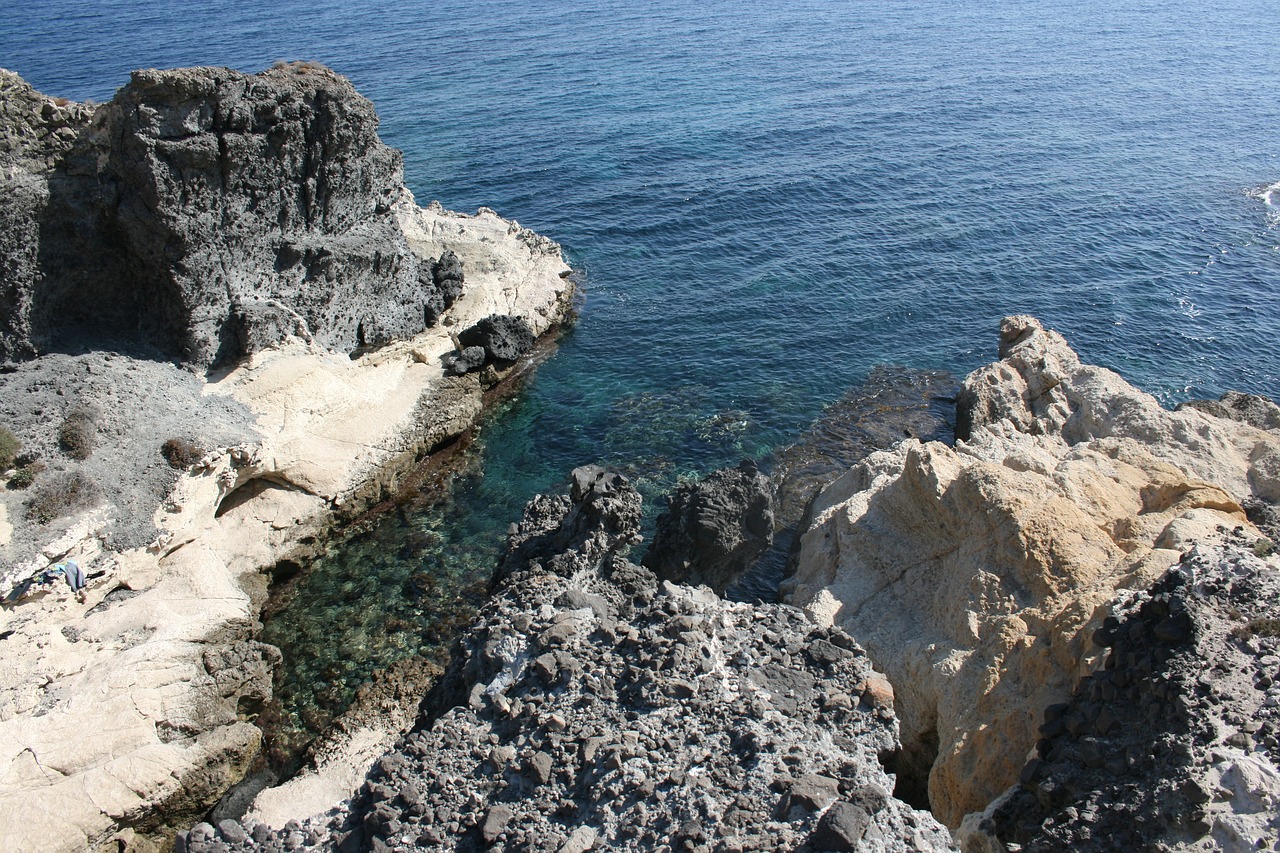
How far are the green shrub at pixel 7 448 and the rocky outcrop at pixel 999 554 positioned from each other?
26.4m

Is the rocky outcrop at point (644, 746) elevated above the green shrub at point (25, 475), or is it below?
below

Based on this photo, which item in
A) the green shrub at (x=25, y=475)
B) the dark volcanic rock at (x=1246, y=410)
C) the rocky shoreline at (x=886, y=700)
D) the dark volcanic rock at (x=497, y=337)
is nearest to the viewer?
the rocky shoreline at (x=886, y=700)

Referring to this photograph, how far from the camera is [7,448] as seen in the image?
28.3 meters

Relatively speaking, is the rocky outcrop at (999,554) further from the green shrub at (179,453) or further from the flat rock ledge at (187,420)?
the green shrub at (179,453)

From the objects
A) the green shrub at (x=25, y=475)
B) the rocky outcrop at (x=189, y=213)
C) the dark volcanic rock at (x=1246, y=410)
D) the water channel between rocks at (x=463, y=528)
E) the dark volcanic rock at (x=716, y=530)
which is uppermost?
the rocky outcrop at (x=189, y=213)

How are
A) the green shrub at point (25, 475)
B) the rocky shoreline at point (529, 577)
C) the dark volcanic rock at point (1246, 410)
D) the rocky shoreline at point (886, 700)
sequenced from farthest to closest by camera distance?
the dark volcanic rock at point (1246, 410) < the green shrub at point (25, 475) < the rocky shoreline at point (529, 577) < the rocky shoreline at point (886, 700)

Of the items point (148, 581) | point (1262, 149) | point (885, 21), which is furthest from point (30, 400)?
point (885, 21)

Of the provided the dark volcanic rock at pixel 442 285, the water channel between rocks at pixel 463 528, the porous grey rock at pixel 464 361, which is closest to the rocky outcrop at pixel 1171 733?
the water channel between rocks at pixel 463 528

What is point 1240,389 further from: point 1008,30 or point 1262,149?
point 1008,30

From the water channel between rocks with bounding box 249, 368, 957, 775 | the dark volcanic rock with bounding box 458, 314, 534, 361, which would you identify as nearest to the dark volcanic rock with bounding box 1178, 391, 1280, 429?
the water channel between rocks with bounding box 249, 368, 957, 775

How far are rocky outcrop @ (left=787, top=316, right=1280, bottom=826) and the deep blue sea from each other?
34.2 ft

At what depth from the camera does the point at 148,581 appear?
28.9 meters

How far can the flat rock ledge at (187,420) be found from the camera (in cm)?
2427

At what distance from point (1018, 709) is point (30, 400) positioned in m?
32.7
